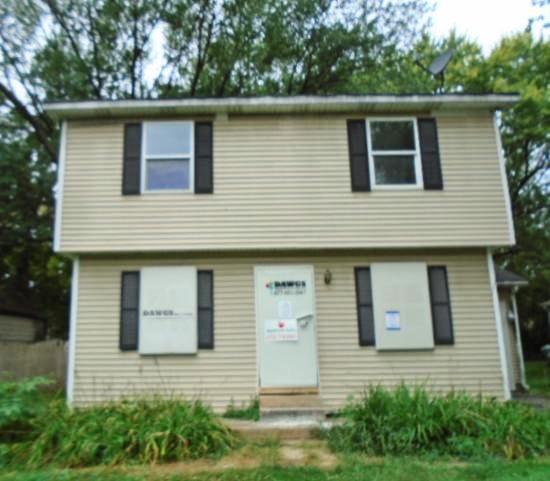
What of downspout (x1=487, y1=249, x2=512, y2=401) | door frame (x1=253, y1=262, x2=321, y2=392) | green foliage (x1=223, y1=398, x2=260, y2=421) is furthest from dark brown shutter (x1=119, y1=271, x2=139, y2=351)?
downspout (x1=487, y1=249, x2=512, y2=401)

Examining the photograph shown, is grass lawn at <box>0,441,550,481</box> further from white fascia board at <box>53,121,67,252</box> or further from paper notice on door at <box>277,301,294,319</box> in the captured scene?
white fascia board at <box>53,121,67,252</box>

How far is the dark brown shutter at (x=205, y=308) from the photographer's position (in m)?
7.69

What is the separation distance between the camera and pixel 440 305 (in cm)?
789

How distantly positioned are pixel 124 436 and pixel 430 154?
21.7ft

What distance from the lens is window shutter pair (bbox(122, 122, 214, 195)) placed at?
799 cm

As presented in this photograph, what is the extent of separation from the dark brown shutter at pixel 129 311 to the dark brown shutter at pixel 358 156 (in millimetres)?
4128

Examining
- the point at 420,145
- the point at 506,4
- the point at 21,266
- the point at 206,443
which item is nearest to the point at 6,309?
the point at 21,266

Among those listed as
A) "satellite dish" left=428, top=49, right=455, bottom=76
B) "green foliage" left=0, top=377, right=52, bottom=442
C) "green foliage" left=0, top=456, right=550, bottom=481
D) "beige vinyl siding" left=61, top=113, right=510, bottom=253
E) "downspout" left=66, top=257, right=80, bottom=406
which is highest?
"satellite dish" left=428, top=49, right=455, bottom=76

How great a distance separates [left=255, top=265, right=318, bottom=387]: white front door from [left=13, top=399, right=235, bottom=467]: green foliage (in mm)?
2031

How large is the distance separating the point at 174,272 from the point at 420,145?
16.1ft

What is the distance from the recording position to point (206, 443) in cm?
523

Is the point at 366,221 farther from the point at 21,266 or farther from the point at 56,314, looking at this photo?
the point at 56,314

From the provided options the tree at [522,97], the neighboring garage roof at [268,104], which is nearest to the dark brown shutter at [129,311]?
the neighboring garage roof at [268,104]

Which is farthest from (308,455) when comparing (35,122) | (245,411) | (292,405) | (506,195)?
(35,122)
